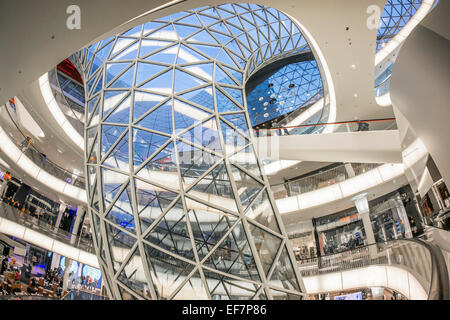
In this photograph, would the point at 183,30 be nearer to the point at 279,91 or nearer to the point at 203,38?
the point at 203,38

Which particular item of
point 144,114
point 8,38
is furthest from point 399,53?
point 144,114

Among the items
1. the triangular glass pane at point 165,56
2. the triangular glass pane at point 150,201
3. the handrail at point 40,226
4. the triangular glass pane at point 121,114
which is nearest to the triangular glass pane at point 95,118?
the triangular glass pane at point 121,114

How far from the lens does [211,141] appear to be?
1152cm

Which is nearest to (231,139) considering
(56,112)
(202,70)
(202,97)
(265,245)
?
(202,97)

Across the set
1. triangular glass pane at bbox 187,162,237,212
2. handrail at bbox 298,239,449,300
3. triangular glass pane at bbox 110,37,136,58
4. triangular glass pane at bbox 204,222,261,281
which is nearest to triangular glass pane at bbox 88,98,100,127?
triangular glass pane at bbox 110,37,136,58

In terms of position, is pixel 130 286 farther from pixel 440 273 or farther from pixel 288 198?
pixel 288 198

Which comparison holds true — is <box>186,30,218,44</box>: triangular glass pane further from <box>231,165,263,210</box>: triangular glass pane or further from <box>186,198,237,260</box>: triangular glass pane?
<box>186,198,237,260</box>: triangular glass pane

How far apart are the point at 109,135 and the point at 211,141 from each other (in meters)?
4.35

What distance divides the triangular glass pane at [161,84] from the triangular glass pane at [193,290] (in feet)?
24.8

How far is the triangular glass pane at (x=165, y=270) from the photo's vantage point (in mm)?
8969

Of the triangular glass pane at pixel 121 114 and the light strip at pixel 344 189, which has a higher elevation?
the light strip at pixel 344 189

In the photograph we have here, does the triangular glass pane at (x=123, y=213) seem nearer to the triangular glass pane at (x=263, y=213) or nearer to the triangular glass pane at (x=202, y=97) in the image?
the triangular glass pane at (x=263, y=213)

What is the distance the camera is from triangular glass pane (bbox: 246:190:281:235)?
10859 millimetres
